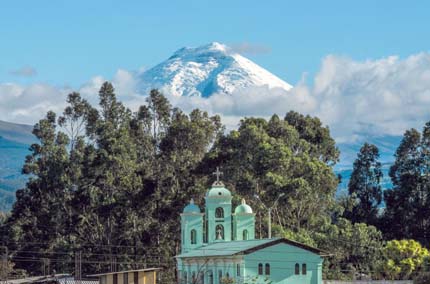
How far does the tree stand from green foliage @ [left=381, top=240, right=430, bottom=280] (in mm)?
18771

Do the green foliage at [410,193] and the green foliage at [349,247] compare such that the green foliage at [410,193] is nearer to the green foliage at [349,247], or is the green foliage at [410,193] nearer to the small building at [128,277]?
the green foliage at [349,247]

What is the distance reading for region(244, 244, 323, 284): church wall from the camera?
77375 millimetres

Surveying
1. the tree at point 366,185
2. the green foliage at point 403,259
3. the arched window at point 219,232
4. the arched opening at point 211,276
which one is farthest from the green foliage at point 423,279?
the tree at point 366,185

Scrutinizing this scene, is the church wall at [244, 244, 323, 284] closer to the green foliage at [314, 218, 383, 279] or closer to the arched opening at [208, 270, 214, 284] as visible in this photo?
the arched opening at [208, 270, 214, 284]

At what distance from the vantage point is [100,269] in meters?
100

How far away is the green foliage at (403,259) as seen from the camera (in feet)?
291

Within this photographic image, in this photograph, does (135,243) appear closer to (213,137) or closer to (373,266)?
(213,137)

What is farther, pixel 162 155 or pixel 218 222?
pixel 162 155

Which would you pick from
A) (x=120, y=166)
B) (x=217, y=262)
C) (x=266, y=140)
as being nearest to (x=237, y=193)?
(x=266, y=140)

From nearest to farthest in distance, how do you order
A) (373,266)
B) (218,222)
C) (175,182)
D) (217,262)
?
(217,262) → (218,222) → (373,266) → (175,182)

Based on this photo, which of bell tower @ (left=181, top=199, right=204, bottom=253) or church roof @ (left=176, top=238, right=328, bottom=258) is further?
bell tower @ (left=181, top=199, right=204, bottom=253)

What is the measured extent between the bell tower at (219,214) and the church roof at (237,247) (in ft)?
6.48

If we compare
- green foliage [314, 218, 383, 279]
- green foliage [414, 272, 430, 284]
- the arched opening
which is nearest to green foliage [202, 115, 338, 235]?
green foliage [314, 218, 383, 279]

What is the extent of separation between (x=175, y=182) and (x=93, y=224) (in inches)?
354
